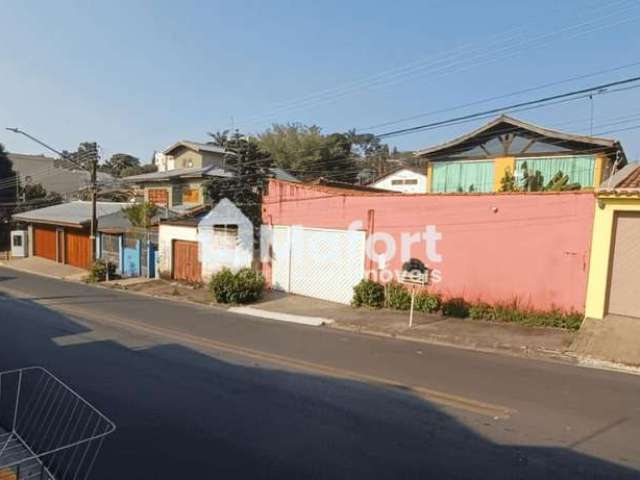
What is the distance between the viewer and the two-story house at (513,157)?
54.3 feet

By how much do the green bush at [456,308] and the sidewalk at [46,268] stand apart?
63.6 ft

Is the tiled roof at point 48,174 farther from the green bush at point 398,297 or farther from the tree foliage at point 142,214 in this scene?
the green bush at point 398,297

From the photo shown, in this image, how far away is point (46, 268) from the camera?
2945cm

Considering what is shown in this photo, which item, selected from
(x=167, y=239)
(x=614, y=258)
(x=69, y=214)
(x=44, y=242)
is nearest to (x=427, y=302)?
(x=614, y=258)

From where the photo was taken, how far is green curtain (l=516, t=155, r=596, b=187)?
1661cm

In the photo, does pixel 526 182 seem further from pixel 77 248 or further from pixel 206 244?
pixel 77 248

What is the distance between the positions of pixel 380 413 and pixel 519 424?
5.45ft

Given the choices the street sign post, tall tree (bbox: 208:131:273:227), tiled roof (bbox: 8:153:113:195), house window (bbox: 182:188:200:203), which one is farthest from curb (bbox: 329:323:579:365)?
tiled roof (bbox: 8:153:113:195)

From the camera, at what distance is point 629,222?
10.9m

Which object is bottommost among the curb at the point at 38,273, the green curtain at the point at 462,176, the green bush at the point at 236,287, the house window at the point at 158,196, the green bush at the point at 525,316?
the curb at the point at 38,273

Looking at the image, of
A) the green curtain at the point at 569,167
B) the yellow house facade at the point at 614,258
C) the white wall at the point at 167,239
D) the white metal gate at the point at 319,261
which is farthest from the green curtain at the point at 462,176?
the white wall at the point at 167,239

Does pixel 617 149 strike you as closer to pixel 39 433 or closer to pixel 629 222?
pixel 629 222

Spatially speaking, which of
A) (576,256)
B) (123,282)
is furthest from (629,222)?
(123,282)

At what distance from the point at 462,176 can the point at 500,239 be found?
742 cm
